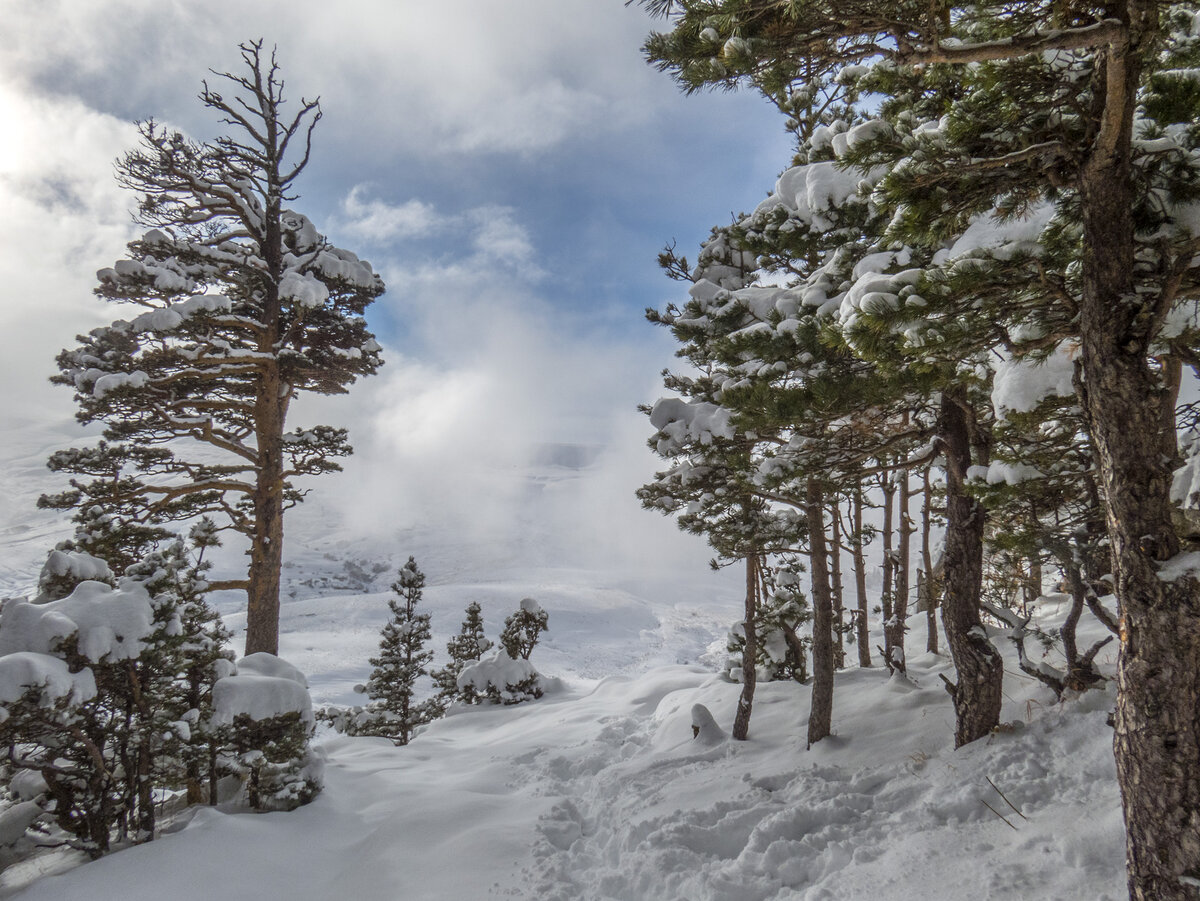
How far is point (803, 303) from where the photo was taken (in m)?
5.88

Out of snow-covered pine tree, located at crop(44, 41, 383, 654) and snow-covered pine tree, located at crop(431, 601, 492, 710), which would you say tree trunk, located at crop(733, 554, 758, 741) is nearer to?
snow-covered pine tree, located at crop(44, 41, 383, 654)

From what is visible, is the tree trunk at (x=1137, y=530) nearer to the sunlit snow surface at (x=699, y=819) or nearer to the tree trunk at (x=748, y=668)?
the sunlit snow surface at (x=699, y=819)

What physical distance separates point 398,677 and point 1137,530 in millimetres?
19897

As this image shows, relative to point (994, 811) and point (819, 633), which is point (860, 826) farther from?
point (819, 633)

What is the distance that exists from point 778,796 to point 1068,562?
159 inches

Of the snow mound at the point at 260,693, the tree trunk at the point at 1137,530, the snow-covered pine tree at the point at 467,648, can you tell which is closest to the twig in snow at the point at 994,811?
the tree trunk at the point at 1137,530

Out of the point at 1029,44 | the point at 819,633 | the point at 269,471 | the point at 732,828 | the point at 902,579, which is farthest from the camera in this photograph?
the point at 902,579

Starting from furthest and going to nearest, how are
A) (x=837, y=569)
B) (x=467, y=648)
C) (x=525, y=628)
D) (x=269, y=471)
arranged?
(x=467, y=648), (x=525, y=628), (x=837, y=569), (x=269, y=471)

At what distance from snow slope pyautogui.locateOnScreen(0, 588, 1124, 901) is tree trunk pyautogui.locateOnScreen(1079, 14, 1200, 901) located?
1.08 m

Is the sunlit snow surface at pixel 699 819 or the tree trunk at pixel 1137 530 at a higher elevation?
the tree trunk at pixel 1137 530

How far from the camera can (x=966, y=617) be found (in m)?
5.93

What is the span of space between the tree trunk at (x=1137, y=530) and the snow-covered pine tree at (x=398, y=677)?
58.4 ft

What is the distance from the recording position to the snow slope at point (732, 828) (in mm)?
4246

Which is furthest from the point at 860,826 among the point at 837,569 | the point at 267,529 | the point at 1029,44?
the point at 267,529
